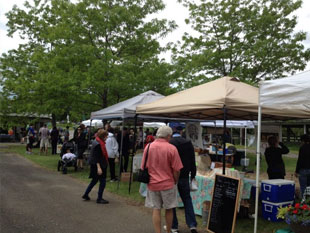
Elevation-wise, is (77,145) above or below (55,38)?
below

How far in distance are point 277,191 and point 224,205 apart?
1277 mm

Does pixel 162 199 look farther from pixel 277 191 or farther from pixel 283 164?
pixel 283 164

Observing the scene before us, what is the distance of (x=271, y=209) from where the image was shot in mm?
5484

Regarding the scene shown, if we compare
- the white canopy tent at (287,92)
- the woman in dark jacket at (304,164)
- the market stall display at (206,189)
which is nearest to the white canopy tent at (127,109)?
the market stall display at (206,189)

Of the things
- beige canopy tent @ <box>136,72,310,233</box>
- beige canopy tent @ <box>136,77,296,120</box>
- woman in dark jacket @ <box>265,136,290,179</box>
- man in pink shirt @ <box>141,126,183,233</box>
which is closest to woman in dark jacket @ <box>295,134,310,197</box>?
woman in dark jacket @ <box>265,136,290,179</box>

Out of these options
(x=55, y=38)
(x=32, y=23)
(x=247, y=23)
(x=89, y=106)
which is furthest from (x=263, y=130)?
(x=32, y=23)

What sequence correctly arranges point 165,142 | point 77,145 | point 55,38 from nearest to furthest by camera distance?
point 165,142, point 77,145, point 55,38

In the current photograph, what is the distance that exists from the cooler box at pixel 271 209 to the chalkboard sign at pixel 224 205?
1.28 m

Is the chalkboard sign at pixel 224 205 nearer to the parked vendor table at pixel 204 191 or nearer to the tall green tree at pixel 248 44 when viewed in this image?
the parked vendor table at pixel 204 191

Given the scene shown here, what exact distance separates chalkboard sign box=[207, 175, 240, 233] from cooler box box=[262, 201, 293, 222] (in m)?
1.28

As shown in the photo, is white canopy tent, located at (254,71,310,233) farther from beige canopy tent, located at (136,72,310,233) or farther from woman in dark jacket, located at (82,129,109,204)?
woman in dark jacket, located at (82,129,109,204)

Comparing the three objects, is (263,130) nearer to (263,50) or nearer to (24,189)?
(263,50)

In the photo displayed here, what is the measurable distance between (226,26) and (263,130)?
21.0 feet

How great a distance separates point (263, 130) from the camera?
16.9m
